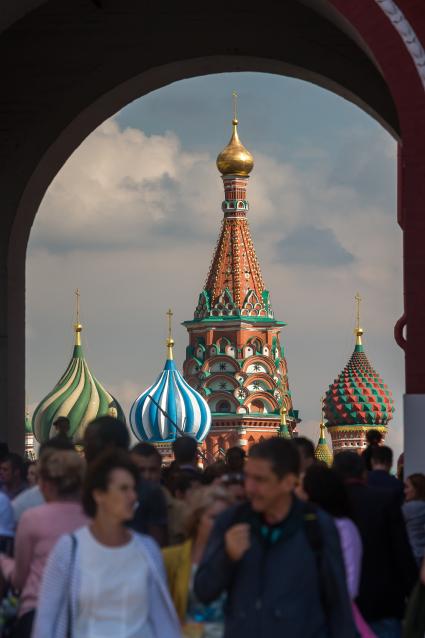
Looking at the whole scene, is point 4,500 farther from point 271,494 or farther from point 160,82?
point 160,82

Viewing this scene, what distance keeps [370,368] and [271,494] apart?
11236 centimetres

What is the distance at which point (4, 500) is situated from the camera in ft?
31.8

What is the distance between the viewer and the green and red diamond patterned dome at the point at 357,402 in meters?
115

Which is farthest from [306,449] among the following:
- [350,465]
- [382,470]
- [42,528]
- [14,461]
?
[42,528]

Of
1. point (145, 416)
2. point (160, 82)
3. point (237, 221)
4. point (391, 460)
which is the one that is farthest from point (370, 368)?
point (391, 460)

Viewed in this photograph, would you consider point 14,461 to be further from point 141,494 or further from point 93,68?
point 93,68

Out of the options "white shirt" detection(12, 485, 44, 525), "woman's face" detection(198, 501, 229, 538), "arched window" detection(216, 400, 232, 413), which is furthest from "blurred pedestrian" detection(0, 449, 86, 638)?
"arched window" detection(216, 400, 232, 413)

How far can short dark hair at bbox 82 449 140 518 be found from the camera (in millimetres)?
7715

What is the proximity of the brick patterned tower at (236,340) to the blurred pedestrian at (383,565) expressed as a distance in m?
107

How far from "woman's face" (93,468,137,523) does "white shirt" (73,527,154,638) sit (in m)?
0.13

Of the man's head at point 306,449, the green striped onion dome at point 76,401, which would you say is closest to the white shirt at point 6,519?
the man's head at point 306,449

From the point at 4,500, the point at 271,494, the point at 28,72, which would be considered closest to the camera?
the point at 271,494

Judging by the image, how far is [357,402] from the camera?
379ft

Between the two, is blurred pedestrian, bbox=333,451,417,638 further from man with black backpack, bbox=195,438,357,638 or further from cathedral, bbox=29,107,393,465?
cathedral, bbox=29,107,393,465
